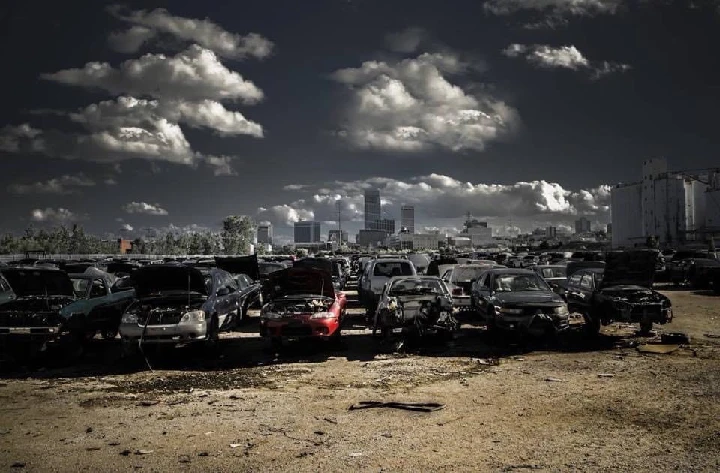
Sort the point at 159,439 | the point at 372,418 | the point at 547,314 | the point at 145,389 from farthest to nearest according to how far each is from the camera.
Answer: the point at 547,314 → the point at 145,389 → the point at 372,418 → the point at 159,439

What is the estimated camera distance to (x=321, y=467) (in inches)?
207

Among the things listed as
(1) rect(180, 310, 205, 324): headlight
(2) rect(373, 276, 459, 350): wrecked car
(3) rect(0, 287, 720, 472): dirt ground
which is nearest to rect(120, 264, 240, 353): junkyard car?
(1) rect(180, 310, 205, 324): headlight

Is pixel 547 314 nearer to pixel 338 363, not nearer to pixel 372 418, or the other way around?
pixel 338 363

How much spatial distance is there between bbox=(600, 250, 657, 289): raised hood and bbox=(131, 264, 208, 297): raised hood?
954 cm

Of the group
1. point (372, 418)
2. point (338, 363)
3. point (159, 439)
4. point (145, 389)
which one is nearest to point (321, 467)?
point (372, 418)

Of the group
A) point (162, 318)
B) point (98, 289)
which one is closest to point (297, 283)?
point (162, 318)

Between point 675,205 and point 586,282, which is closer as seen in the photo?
point 586,282

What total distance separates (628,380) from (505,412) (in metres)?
2.94

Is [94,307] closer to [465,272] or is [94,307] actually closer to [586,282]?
[465,272]

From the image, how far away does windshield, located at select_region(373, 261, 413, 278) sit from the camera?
17.6m

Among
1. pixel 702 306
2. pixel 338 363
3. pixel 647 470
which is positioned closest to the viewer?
pixel 647 470

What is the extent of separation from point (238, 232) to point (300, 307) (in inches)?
5352

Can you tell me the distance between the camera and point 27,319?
10586 millimetres

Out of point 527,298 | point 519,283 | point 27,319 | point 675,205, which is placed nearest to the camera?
point 27,319
